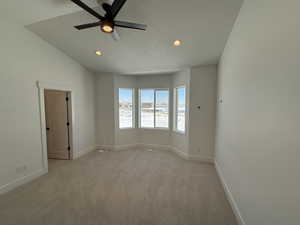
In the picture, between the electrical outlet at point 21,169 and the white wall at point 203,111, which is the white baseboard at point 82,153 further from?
the white wall at point 203,111

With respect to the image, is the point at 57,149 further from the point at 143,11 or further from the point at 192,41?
the point at 192,41

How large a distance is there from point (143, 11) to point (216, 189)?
3.45 meters

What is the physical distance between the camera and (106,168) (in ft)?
11.1

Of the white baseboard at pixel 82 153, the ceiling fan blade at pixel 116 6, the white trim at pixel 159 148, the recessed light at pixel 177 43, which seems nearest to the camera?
the ceiling fan blade at pixel 116 6

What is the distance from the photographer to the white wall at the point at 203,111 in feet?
11.8

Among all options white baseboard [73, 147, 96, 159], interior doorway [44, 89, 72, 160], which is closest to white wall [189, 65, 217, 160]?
white baseboard [73, 147, 96, 159]

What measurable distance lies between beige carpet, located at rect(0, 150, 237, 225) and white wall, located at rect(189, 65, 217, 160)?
0.50 meters

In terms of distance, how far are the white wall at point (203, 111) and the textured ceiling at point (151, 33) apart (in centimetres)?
34

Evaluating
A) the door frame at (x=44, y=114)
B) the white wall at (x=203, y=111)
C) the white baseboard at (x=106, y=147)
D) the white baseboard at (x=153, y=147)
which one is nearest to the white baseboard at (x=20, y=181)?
the door frame at (x=44, y=114)

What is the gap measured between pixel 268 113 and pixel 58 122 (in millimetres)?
4652

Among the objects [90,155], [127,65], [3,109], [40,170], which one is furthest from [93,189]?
[127,65]

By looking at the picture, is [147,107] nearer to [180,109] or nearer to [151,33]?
[180,109]

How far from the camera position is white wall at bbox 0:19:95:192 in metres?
2.37

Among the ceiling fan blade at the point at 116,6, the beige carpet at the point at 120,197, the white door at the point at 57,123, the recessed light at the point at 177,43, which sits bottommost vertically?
the beige carpet at the point at 120,197
